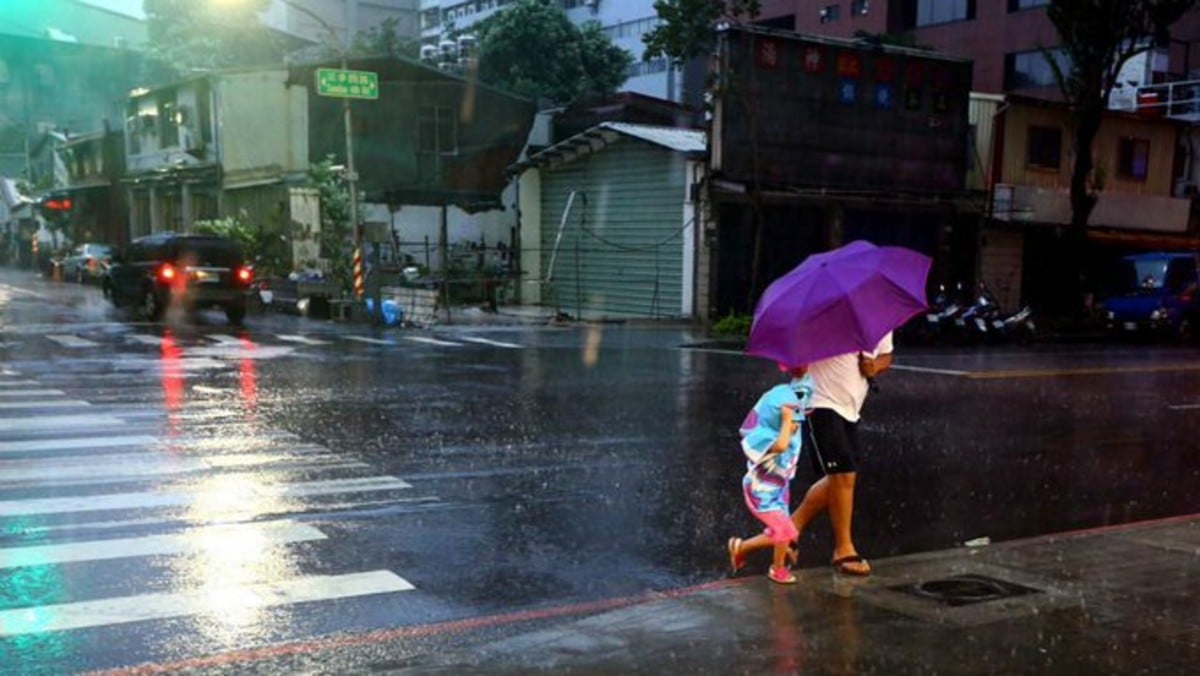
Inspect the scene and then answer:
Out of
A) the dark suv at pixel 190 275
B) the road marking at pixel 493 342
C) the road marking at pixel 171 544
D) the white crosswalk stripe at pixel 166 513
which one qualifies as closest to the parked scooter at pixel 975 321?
the road marking at pixel 493 342

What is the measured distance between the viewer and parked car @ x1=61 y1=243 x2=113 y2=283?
130 feet

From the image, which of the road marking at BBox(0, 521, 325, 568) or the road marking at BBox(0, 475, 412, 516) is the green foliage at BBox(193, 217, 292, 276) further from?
the road marking at BBox(0, 521, 325, 568)

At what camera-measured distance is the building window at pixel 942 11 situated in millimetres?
53562

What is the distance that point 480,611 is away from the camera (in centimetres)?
559

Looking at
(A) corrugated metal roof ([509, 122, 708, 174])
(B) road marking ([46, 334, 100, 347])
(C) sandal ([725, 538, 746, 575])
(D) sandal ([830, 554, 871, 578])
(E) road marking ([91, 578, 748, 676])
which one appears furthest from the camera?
(A) corrugated metal roof ([509, 122, 708, 174])

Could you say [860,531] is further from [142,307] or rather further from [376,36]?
[376,36]

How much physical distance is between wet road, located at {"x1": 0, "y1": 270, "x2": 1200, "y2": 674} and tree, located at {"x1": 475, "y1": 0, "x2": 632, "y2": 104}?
4268cm

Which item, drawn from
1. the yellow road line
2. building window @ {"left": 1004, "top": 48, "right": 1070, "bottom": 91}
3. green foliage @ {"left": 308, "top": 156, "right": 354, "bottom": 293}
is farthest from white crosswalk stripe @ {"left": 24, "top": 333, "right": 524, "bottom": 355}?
building window @ {"left": 1004, "top": 48, "right": 1070, "bottom": 91}

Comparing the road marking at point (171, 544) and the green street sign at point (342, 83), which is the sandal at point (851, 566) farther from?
the green street sign at point (342, 83)

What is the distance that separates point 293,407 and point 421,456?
3.17m

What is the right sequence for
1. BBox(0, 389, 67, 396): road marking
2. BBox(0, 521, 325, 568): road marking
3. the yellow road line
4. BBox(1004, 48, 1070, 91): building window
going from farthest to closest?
BBox(1004, 48, 1070, 91): building window → the yellow road line → BBox(0, 389, 67, 396): road marking → BBox(0, 521, 325, 568): road marking

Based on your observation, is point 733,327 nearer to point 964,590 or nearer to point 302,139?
point 964,590

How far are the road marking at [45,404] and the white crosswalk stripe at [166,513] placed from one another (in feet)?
1.35

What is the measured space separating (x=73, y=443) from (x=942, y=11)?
5411 centimetres
